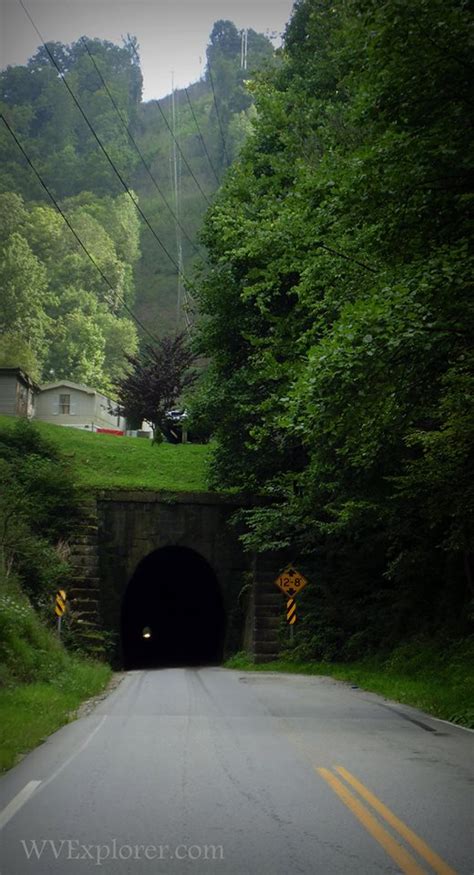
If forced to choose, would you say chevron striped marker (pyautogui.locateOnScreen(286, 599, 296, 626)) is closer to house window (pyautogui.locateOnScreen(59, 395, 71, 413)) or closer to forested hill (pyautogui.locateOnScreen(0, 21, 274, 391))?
forested hill (pyautogui.locateOnScreen(0, 21, 274, 391))

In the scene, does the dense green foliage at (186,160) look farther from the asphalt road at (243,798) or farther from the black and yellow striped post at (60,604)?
the asphalt road at (243,798)

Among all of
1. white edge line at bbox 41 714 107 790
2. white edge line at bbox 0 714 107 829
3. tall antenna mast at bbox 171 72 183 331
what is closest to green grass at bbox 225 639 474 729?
white edge line at bbox 41 714 107 790

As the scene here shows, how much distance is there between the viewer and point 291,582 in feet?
87.5

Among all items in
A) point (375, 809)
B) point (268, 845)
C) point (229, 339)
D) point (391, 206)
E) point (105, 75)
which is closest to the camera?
point (268, 845)

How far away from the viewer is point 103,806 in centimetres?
649

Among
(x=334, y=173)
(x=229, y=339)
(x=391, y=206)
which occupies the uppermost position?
(x=229, y=339)

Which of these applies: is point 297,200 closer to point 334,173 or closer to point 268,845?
point 334,173

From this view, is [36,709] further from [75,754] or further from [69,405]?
[69,405]

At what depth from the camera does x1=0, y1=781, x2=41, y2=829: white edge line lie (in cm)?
608

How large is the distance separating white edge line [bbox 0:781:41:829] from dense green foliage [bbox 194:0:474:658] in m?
6.41

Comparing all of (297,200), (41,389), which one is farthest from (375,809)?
(41,389)

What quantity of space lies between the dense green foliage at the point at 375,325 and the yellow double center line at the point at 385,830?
555cm

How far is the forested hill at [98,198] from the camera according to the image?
77.1 m

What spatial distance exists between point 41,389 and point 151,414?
10.4m
